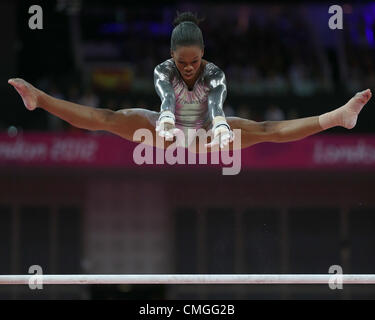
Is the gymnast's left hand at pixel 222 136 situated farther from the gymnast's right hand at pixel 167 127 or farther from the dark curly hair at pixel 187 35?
the dark curly hair at pixel 187 35

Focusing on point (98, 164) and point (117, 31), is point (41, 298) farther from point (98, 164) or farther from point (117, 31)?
point (117, 31)

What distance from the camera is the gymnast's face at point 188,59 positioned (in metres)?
5.31

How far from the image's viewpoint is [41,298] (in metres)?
11.4

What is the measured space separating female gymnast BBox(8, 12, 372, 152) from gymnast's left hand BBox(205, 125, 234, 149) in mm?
81

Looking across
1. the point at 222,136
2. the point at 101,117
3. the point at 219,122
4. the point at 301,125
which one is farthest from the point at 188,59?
the point at 301,125

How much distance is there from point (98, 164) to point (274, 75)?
3282 millimetres

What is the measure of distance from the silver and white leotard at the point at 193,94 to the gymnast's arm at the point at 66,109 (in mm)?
565

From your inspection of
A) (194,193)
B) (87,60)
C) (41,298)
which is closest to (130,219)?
(194,193)

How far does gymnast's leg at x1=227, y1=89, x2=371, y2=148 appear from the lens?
546cm

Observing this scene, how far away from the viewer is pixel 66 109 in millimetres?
5664

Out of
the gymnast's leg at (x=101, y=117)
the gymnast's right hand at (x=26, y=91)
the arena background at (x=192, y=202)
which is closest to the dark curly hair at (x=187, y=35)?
the gymnast's leg at (x=101, y=117)

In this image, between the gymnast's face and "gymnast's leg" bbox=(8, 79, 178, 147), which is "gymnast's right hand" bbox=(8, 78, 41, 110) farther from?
the gymnast's face

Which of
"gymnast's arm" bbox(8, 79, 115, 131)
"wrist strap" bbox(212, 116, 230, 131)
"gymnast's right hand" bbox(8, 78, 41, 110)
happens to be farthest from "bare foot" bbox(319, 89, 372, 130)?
"gymnast's right hand" bbox(8, 78, 41, 110)

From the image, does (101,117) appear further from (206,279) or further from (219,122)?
(206,279)
